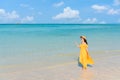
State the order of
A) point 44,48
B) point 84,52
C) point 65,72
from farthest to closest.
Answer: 1. point 44,48
2. point 84,52
3. point 65,72

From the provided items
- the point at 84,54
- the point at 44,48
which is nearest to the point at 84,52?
the point at 84,54

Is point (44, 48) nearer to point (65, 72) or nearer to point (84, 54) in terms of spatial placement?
point (84, 54)

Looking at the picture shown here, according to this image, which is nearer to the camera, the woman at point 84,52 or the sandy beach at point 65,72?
the sandy beach at point 65,72

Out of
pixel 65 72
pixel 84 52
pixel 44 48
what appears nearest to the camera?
pixel 65 72

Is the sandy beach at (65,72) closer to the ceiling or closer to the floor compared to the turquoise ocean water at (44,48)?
closer to the ceiling

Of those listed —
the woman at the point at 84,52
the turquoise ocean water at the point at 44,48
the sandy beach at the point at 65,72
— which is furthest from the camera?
the turquoise ocean water at the point at 44,48

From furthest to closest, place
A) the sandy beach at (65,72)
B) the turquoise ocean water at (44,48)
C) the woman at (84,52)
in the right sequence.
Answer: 1. the turquoise ocean water at (44,48)
2. the woman at (84,52)
3. the sandy beach at (65,72)

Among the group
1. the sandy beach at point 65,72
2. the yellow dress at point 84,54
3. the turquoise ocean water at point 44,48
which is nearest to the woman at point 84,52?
the yellow dress at point 84,54

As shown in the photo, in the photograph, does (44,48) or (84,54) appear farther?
(44,48)

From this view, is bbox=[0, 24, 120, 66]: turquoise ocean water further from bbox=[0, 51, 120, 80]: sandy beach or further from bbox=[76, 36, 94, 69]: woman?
bbox=[76, 36, 94, 69]: woman

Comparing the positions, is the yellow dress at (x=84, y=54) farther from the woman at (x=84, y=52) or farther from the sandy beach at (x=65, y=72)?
the sandy beach at (x=65, y=72)

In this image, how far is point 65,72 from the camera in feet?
35.7

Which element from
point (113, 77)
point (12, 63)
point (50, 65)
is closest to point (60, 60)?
point (50, 65)

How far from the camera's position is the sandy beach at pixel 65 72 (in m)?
9.94
